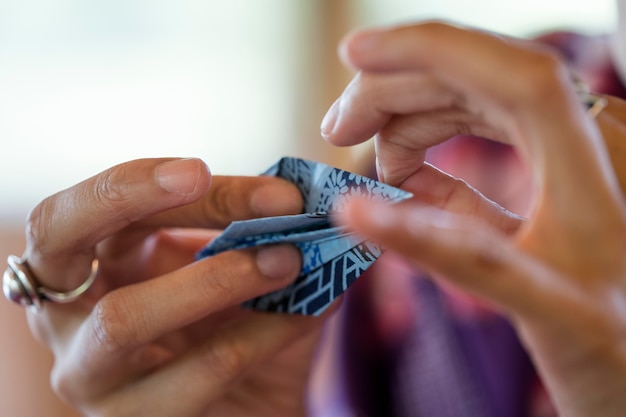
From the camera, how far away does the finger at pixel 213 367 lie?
58 cm

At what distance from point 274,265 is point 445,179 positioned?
0.16 metres

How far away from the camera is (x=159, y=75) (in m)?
1.73

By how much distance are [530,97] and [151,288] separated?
361 mm

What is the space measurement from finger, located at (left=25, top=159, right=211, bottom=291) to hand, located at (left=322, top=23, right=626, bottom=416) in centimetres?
20

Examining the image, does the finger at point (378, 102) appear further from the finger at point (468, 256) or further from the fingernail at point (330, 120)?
the finger at point (468, 256)

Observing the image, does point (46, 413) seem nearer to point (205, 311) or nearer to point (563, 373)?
point (205, 311)

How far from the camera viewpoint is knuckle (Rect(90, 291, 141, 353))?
54 cm

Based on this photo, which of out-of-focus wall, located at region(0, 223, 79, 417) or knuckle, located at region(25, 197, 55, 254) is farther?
out-of-focus wall, located at region(0, 223, 79, 417)

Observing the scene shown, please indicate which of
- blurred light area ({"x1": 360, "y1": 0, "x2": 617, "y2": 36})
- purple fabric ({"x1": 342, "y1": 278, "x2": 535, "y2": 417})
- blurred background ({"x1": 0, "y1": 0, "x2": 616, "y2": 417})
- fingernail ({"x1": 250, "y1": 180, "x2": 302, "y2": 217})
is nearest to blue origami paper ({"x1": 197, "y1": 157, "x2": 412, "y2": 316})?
fingernail ({"x1": 250, "y1": 180, "x2": 302, "y2": 217})

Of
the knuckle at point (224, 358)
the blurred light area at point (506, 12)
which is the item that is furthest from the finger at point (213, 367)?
the blurred light area at point (506, 12)

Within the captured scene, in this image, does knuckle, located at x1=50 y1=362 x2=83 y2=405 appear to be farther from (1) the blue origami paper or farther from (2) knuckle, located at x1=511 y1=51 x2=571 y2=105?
(2) knuckle, located at x1=511 y1=51 x2=571 y2=105

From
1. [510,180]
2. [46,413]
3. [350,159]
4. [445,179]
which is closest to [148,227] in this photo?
[445,179]

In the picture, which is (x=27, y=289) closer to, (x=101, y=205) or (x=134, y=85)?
(x=101, y=205)

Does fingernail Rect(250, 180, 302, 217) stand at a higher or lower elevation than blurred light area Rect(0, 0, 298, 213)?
higher
